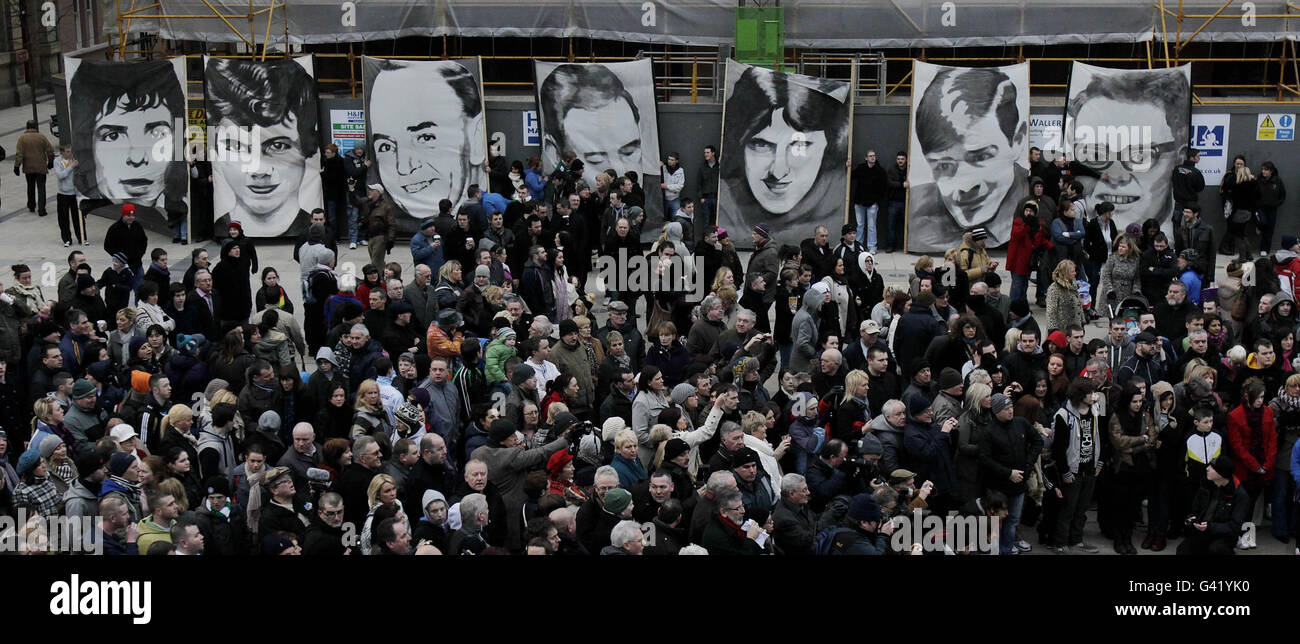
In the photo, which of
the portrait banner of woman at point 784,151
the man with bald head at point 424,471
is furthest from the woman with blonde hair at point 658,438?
the portrait banner of woman at point 784,151

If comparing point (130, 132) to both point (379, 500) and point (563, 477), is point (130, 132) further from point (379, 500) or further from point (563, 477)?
point (379, 500)

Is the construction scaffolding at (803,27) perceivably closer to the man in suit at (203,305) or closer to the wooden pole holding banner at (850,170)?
the wooden pole holding banner at (850,170)

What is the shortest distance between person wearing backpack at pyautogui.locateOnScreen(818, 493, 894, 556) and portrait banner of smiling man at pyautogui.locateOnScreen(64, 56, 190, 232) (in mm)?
14405

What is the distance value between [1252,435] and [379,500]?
6.45 m

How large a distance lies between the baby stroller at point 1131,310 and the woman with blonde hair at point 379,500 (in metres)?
6.72

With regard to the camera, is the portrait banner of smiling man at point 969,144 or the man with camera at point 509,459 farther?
the portrait banner of smiling man at point 969,144

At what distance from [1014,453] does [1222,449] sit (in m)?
1.74

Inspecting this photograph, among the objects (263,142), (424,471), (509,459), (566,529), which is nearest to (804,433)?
(509,459)

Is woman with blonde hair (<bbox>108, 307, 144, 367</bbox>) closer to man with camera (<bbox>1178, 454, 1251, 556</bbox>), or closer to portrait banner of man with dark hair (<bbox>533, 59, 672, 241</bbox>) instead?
man with camera (<bbox>1178, 454, 1251, 556</bbox>)

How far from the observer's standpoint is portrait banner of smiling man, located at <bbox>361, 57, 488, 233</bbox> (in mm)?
19922

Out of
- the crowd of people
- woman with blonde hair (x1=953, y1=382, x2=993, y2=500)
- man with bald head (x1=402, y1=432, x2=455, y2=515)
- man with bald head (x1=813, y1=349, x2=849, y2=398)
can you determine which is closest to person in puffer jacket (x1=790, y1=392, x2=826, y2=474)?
the crowd of people

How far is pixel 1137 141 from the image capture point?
19312mm

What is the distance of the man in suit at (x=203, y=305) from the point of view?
12961mm
